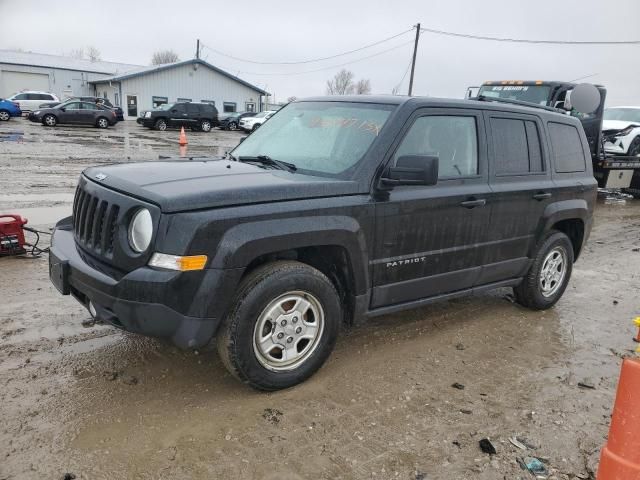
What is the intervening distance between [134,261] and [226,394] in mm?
1079

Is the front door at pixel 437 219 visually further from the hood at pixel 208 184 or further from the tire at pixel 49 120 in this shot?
the tire at pixel 49 120

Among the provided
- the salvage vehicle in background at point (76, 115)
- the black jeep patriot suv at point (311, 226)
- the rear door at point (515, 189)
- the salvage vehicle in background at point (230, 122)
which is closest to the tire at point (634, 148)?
the black jeep patriot suv at point (311, 226)

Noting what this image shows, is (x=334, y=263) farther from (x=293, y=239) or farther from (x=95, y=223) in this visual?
(x=95, y=223)

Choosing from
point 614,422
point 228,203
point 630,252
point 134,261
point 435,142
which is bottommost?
point 630,252

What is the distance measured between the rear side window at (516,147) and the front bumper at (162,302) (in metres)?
2.64

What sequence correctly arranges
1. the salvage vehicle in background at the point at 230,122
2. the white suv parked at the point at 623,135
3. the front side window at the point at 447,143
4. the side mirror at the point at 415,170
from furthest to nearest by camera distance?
the salvage vehicle in background at the point at 230,122 < the white suv parked at the point at 623,135 < the front side window at the point at 447,143 < the side mirror at the point at 415,170

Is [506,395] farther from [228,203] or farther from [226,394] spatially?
[228,203]

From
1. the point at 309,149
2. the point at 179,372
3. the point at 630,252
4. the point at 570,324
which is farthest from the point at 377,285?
the point at 630,252

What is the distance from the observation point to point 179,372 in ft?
12.1

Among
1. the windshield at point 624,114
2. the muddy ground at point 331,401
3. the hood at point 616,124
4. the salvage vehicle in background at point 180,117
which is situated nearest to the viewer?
the muddy ground at point 331,401

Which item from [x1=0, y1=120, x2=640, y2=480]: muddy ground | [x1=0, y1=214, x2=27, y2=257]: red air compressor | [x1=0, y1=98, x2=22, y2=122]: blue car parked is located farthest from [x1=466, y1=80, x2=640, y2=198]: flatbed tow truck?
[x1=0, y1=98, x2=22, y2=122]: blue car parked

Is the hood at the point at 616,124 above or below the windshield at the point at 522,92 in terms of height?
below

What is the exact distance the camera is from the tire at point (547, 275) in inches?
199

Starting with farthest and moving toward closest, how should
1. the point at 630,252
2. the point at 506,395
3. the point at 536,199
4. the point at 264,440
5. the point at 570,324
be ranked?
the point at 630,252 → the point at 570,324 → the point at 536,199 → the point at 506,395 → the point at 264,440
